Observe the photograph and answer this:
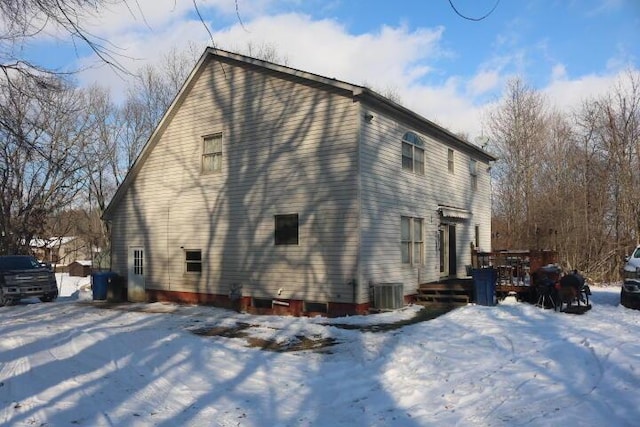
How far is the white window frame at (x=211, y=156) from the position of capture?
1691 centimetres

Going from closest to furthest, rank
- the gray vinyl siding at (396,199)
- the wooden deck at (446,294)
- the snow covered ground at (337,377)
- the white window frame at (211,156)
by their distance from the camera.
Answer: the snow covered ground at (337,377), the gray vinyl siding at (396,199), the wooden deck at (446,294), the white window frame at (211,156)

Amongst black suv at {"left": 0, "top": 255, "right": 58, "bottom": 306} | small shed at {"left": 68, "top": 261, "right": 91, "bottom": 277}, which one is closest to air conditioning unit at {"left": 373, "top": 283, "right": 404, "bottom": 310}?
black suv at {"left": 0, "top": 255, "right": 58, "bottom": 306}

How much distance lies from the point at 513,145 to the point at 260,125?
27763mm

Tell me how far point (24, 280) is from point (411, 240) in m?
14.0

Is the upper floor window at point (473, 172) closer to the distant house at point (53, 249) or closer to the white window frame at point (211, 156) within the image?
the white window frame at point (211, 156)

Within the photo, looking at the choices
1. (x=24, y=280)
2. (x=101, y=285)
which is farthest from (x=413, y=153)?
(x=24, y=280)

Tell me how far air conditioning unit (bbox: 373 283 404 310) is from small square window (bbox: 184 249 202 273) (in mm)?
6494

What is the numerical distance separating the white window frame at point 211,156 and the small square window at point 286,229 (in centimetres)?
313

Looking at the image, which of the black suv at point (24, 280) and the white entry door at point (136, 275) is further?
the white entry door at point (136, 275)

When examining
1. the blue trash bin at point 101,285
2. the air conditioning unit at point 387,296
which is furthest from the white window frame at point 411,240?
the blue trash bin at point 101,285

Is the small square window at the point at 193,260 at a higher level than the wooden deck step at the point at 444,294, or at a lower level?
higher

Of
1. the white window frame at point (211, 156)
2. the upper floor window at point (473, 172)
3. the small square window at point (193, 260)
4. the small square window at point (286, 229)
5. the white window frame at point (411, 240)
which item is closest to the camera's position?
the small square window at point (286, 229)

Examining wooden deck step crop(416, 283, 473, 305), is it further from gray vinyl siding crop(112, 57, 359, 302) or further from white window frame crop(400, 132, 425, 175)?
white window frame crop(400, 132, 425, 175)

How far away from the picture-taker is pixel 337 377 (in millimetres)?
7816
